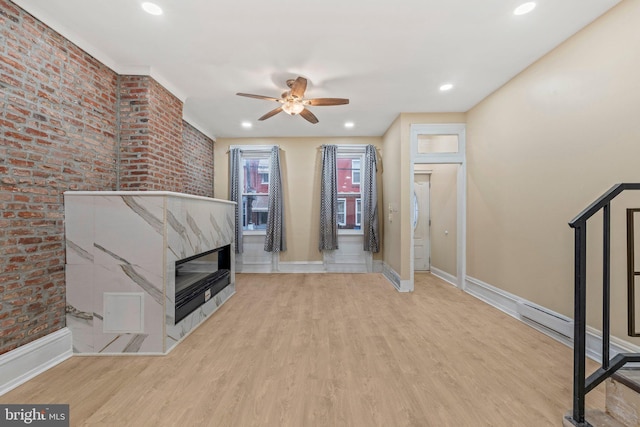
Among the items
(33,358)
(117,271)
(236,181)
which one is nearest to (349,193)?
(236,181)

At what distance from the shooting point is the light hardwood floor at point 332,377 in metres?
1.58

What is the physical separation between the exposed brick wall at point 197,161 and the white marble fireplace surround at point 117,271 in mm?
2152

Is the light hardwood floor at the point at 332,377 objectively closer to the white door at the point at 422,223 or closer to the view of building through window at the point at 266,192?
the white door at the point at 422,223

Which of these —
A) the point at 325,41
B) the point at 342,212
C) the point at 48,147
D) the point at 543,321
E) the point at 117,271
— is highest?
the point at 325,41

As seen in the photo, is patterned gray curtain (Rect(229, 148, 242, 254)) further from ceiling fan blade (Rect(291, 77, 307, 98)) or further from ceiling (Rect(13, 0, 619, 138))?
ceiling fan blade (Rect(291, 77, 307, 98))

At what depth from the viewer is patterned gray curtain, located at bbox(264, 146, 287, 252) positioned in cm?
523

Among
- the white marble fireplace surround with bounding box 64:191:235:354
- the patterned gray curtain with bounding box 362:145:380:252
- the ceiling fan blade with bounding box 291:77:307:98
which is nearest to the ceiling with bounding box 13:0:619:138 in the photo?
the ceiling fan blade with bounding box 291:77:307:98

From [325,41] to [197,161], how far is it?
3.42 m

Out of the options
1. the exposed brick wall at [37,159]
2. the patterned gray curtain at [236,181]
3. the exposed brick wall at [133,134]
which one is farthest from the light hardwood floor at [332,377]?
the patterned gray curtain at [236,181]

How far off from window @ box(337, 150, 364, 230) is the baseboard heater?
3153 millimetres

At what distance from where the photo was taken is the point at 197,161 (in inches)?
190

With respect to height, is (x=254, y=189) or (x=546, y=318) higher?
(x=254, y=189)

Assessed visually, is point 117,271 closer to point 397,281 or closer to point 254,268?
point 254,268

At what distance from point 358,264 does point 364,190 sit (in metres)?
1.55
